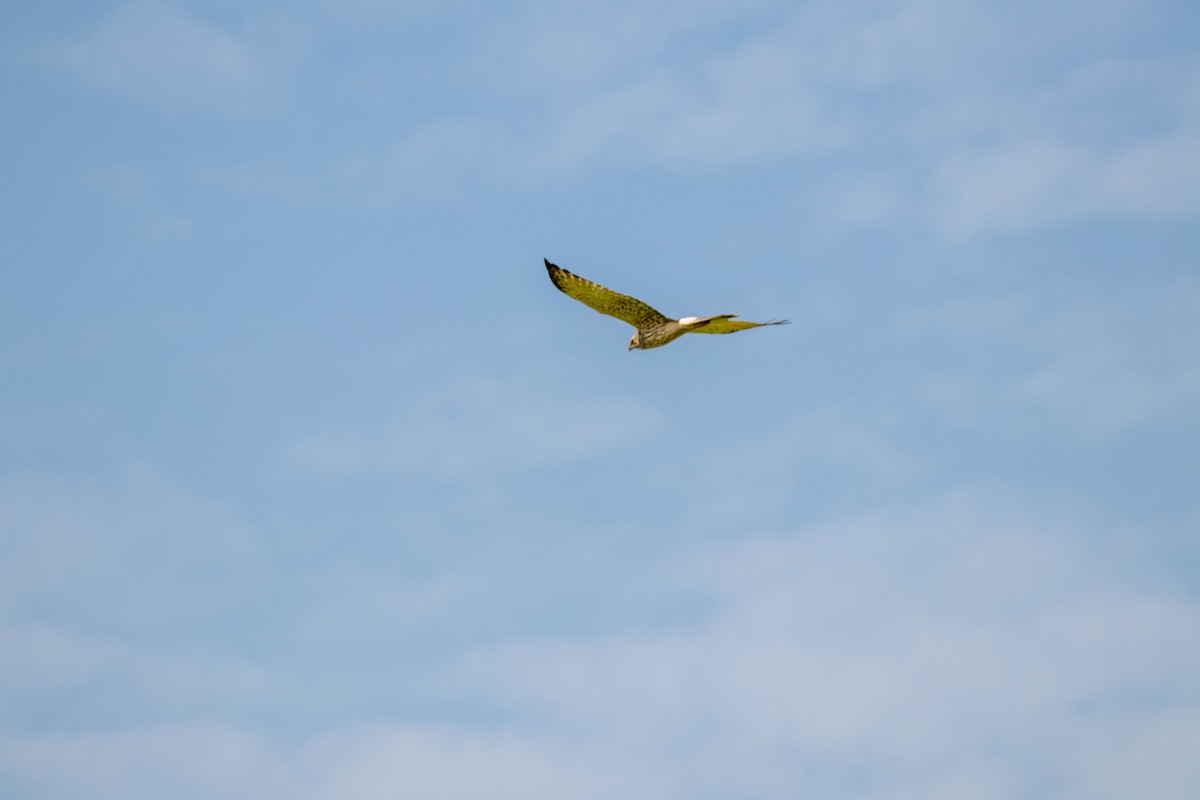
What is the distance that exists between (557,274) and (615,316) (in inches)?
103

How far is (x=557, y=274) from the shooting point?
3859cm

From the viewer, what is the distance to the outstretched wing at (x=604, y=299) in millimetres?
38000

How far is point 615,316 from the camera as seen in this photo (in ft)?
132

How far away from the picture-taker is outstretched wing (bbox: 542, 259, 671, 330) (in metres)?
38.0

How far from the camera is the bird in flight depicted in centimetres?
3778

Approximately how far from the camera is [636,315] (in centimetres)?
3897

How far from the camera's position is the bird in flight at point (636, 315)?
124ft

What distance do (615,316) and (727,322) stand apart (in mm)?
4295

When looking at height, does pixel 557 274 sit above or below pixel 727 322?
above

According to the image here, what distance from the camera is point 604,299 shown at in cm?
3872

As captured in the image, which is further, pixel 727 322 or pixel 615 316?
pixel 615 316

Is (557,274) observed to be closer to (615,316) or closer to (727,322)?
(615,316)

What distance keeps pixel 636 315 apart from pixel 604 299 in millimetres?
1125

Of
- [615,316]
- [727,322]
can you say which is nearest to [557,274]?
[615,316]
